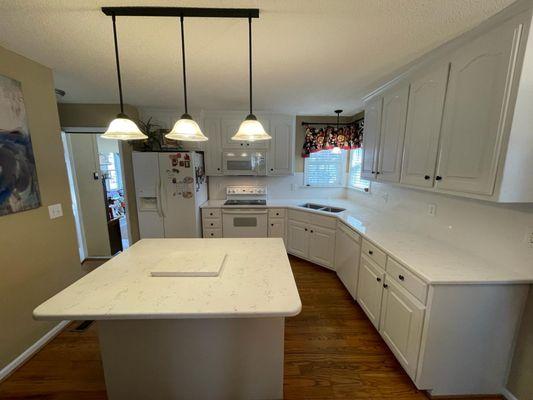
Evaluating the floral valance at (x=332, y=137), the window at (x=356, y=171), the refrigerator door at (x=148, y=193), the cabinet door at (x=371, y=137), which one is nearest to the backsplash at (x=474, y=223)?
the cabinet door at (x=371, y=137)

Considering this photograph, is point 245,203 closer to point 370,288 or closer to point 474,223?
point 370,288

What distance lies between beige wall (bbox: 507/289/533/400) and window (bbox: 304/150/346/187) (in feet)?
8.99

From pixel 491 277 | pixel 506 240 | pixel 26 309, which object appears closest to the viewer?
pixel 491 277

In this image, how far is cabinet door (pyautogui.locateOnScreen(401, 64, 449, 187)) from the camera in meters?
1.58

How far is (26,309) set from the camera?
5.71 ft

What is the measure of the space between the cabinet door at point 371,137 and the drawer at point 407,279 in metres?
1.16

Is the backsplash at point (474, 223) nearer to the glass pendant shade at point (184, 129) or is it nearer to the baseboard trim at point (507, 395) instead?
the baseboard trim at point (507, 395)

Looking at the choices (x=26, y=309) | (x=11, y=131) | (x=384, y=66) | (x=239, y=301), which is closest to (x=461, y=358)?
(x=239, y=301)

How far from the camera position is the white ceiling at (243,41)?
46.5 inches

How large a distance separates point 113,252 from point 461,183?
4.48 m

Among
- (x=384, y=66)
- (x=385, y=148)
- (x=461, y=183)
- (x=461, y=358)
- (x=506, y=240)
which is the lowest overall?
(x=461, y=358)

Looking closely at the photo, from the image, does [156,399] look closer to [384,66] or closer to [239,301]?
[239,301]

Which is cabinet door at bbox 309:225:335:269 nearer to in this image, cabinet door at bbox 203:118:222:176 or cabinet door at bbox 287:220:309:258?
cabinet door at bbox 287:220:309:258

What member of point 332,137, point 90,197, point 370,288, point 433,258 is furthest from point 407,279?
point 90,197
